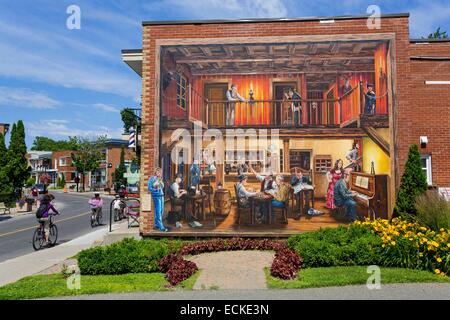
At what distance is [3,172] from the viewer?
27.7 meters

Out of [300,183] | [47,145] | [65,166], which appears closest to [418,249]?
[300,183]

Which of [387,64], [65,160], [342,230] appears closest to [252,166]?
[342,230]

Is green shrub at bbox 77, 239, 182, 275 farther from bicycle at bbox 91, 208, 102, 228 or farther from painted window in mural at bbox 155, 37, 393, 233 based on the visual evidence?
bicycle at bbox 91, 208, 102, 228

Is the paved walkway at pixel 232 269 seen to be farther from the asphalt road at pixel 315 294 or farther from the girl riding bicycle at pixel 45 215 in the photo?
the girl riding bicycle at pixel 45 215

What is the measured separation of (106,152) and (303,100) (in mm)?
61200

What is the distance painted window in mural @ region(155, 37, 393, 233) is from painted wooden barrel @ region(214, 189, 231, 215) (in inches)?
1.3

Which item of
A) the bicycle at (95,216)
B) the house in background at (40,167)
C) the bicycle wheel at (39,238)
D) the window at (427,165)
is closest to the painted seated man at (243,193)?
the window at (427,165)

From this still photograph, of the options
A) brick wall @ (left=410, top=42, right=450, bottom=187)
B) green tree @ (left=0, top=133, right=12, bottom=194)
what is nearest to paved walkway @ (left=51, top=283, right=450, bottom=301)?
brick wall @ (left=410, top=42, right=450, bottom=187)

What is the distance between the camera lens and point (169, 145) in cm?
1185

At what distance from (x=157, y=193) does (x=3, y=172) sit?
21.7 meters

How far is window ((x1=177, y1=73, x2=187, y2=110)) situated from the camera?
12.0 m

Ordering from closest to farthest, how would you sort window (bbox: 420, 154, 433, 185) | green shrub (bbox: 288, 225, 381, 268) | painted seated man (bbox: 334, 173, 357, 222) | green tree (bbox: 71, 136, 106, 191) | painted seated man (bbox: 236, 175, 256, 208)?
green shrub (bbox: 288, 225, 381, 268) < painted seated man (bbox: 334, 173, 357, 222) < painted seated man (bbox: 236, 175, 256, 208) < window (bbox: 420, 154, 433, 185) < green tree (bbox: 71, 136, 106, 191)

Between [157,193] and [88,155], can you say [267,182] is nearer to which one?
[157,193]
